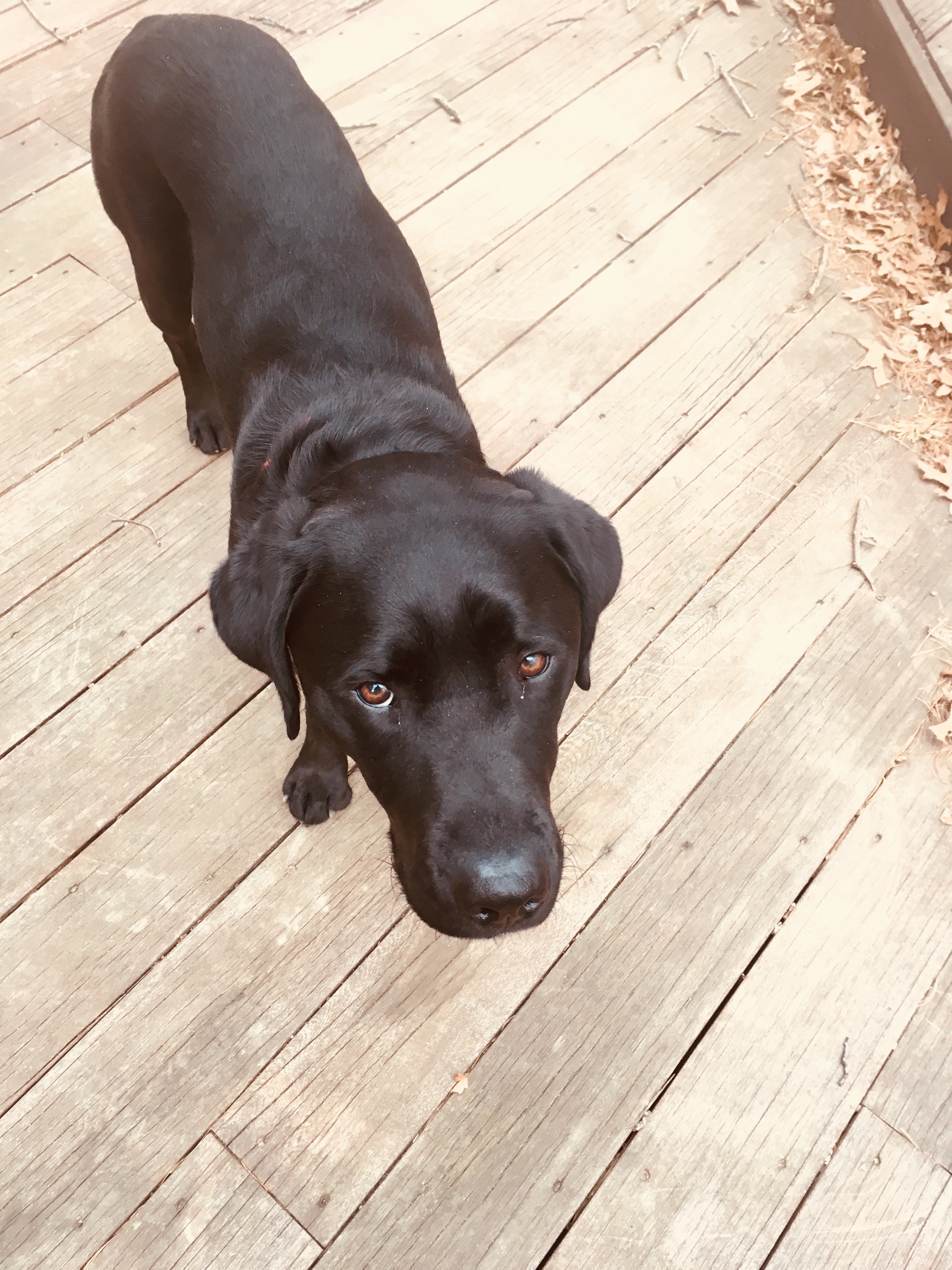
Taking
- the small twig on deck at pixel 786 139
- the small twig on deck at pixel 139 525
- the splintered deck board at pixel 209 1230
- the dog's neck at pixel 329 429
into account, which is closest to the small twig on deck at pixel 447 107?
the small twig on deck at pixel 786 139

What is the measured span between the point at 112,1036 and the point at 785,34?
16.1 feet

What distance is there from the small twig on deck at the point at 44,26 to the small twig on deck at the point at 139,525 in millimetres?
2491

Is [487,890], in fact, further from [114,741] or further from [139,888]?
[114,741]

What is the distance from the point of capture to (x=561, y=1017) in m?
2.24

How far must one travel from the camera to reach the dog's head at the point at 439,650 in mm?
1582

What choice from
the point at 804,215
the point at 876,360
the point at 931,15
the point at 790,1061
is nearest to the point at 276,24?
the point at 804,215

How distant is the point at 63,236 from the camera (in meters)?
3.37

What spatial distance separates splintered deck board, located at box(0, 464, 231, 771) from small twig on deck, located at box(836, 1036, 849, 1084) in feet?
6.61

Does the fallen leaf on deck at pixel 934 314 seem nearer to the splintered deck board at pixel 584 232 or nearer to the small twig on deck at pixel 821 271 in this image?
the small twig on deck at pixel 821 271

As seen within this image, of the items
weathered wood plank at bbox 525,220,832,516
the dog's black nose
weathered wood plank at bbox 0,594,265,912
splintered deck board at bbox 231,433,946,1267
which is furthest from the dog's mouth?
weathered wood plank at bbox 525,220,832,516

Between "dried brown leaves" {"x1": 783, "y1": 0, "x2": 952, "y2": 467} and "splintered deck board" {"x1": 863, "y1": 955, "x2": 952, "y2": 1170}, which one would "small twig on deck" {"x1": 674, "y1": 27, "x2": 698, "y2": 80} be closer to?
"dried brown leaves" {"x1": 783, "y1": 0, "x2": 952, "y2": 467}

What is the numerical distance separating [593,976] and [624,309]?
2.40 m

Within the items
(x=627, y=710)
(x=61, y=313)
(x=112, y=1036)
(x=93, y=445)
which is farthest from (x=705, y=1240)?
(x=61, y=313)

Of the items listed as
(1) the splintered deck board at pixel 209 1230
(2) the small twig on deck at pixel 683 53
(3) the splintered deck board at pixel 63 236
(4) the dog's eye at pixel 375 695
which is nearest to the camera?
(4) the dog's eye at pixel 375 695
